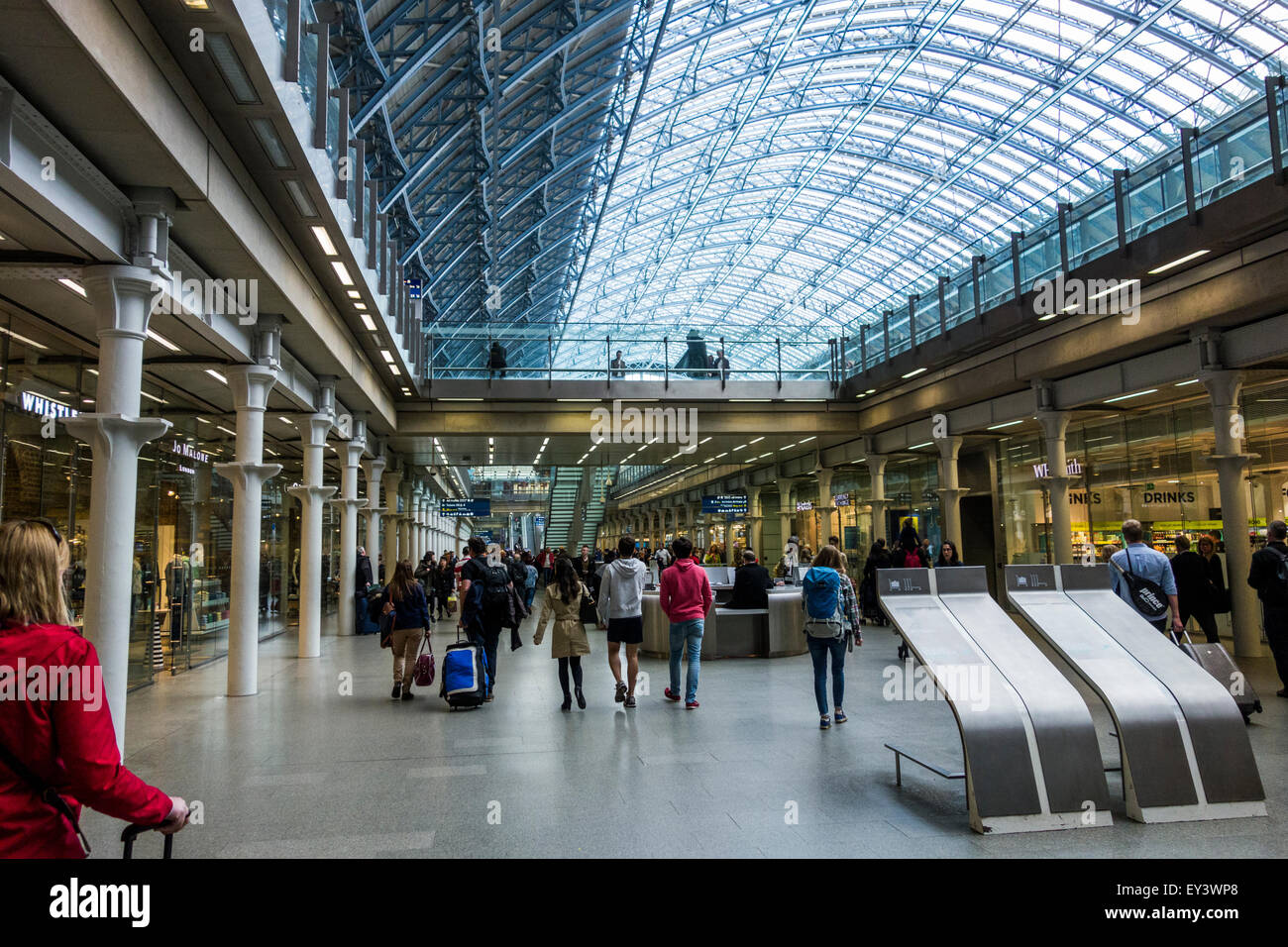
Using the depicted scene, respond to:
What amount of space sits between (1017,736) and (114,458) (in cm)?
781

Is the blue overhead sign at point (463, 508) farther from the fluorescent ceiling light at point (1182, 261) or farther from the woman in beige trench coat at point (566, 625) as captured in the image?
the fluorescent ceiling light at point (1182, 261)

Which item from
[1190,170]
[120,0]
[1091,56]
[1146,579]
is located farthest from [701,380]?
[1091,56]

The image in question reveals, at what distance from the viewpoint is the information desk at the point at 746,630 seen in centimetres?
1579

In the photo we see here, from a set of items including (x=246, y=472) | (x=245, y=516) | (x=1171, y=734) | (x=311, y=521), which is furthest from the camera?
(x=311, y=521)

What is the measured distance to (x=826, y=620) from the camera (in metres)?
8.78

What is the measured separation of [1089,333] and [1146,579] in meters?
8.54

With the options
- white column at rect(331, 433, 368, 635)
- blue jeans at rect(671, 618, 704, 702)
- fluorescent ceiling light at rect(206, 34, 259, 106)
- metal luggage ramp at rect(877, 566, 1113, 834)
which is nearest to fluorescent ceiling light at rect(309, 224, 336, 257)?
fluorescent ceiling light at rect(206, 34, 259, 106)

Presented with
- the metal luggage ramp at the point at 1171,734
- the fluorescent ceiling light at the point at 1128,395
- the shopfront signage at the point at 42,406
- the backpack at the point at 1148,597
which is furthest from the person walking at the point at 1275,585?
the shopfront signage at the point at 42,406

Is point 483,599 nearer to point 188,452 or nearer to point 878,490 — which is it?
point 188,452

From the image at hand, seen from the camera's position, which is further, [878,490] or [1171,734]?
[878,490]

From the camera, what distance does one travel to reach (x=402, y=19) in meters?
19.1
